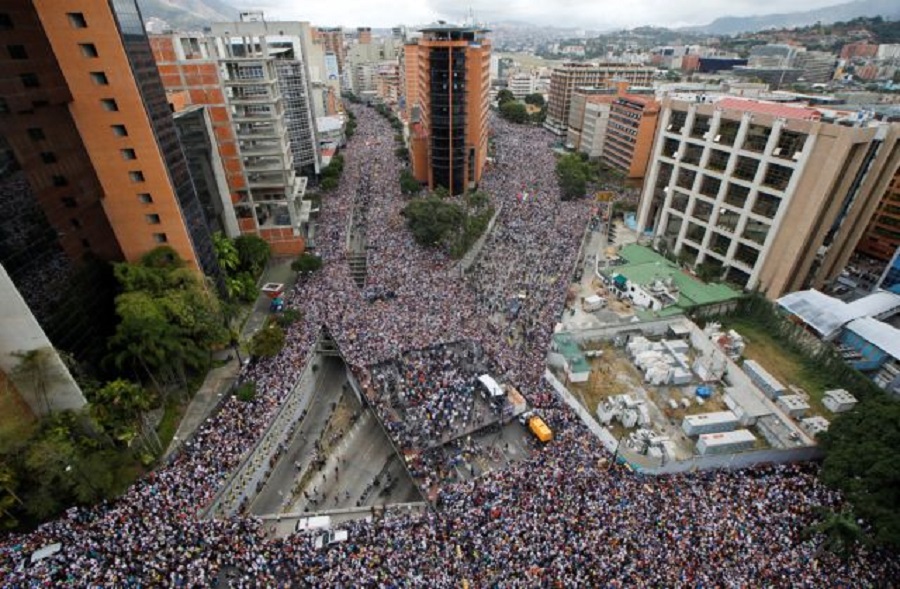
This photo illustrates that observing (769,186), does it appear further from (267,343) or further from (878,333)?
(267,343)

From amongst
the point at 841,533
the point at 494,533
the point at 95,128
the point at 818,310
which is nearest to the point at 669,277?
the point at 818,310

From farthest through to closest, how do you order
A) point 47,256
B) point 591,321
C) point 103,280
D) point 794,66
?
point 794,66, point 591,321, point 103,280, point 47,256

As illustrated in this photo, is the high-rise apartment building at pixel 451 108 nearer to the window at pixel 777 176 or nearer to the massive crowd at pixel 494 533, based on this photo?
the window at pixel 777 176

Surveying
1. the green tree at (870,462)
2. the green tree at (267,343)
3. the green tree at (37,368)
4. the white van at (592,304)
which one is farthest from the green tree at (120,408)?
the green tree at (870,462)

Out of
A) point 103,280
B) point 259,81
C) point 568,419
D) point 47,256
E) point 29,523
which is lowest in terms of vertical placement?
point 568,419

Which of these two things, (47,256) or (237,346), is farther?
(237,346)

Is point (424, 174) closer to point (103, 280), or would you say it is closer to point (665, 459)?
point (103, 280)

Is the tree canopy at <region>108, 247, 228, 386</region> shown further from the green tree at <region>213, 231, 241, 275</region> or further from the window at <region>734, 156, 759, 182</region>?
the window at <region>734, 156, 759, 182</region>

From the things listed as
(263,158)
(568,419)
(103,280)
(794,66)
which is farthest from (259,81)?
(794,66)
